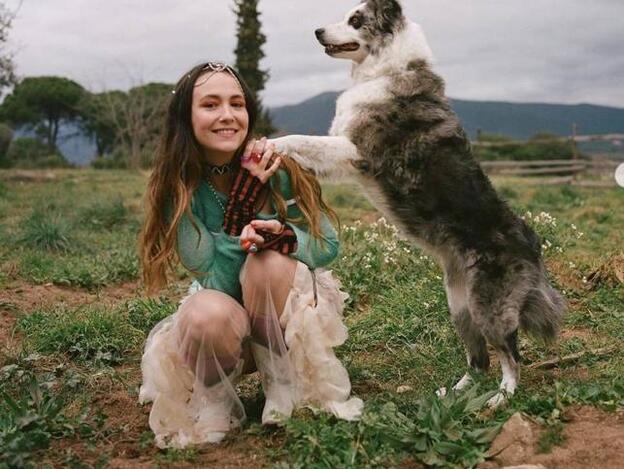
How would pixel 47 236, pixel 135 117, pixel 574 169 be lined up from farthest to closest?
pixel 135 117 < pixel 574 169 < pixel 47 236

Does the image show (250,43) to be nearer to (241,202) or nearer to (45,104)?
(45,104)

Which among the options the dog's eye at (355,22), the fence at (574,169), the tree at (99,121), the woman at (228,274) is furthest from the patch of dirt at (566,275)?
the tree at (99,121)

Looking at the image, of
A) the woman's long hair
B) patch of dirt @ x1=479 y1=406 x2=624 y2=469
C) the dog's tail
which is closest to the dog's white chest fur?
the woman's long hair

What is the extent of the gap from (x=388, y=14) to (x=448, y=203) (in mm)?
1260

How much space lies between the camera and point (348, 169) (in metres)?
3.23

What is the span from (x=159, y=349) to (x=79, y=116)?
1356 inches

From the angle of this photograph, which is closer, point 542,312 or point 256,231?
point 256,231

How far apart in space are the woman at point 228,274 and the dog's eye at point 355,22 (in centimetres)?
128

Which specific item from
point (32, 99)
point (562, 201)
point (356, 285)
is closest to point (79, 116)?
point (32, 99)

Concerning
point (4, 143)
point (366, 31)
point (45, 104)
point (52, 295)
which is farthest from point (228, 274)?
point (45, 104)

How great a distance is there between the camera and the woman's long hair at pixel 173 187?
2.57 metres

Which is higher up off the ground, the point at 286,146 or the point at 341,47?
the point at 341,47

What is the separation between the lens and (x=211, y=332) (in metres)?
2.46

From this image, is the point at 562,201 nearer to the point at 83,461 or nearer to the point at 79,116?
the point at 83,461
